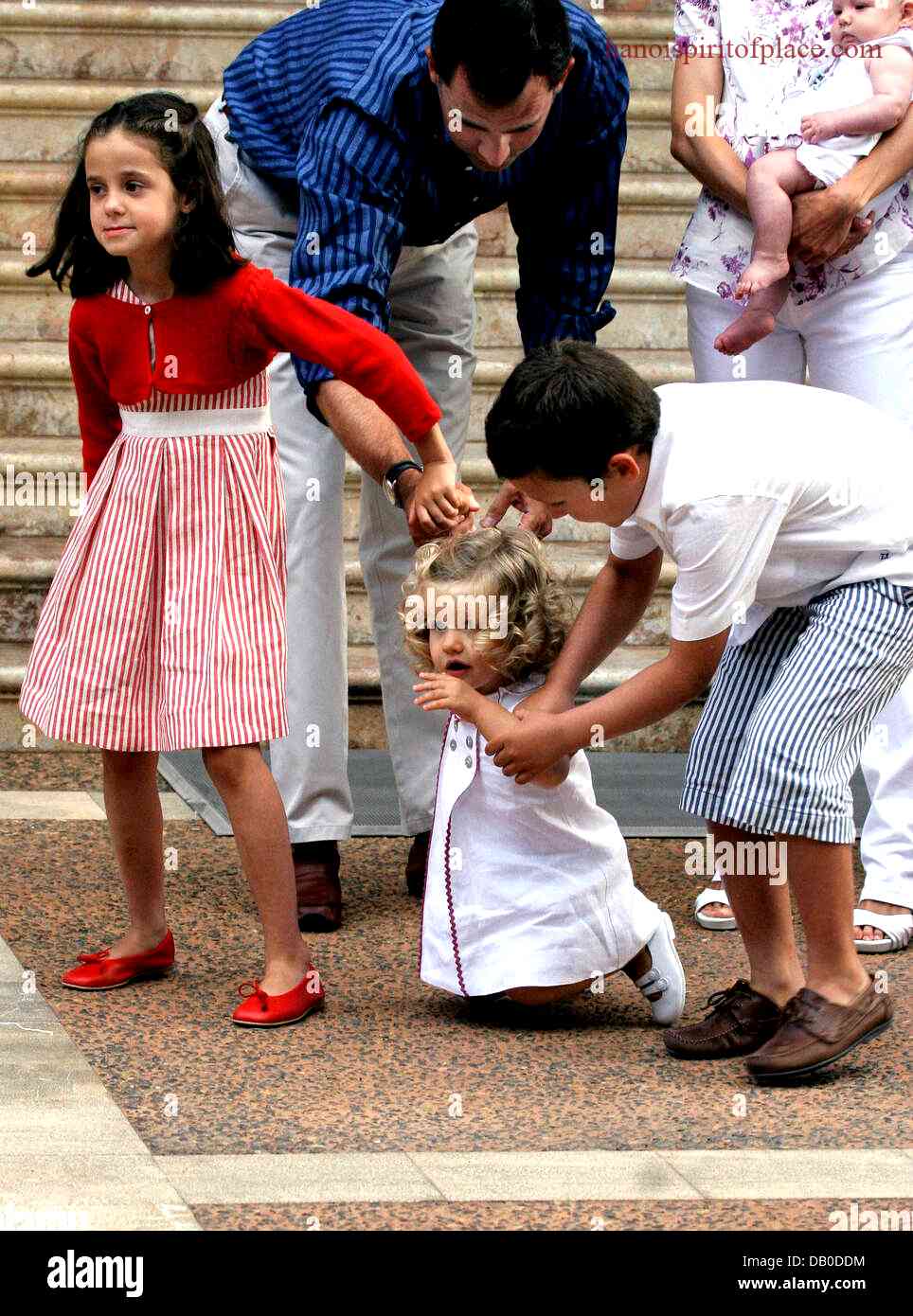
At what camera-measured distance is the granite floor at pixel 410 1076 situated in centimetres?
223

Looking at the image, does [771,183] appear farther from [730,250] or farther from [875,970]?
[875,970]

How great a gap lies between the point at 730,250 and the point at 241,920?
1.54 m

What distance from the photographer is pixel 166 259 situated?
294 cm

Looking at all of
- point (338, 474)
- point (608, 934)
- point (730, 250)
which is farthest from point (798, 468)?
point (338, 474)

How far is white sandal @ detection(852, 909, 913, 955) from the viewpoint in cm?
343

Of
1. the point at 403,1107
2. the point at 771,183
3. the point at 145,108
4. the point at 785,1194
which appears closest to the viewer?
the point at 785,1194

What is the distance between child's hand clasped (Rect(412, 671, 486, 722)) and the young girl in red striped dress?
24 centimetres

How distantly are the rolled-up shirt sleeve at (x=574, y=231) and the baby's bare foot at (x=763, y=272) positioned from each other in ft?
1.00

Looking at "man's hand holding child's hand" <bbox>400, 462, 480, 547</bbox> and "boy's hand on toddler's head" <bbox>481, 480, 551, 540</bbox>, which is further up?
"man's hand holding child's hand" <bbox>400, 462, 480, 547</bbox>

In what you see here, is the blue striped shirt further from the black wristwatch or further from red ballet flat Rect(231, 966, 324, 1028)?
red ballet flat Rect(231, 966, 324, 1028)

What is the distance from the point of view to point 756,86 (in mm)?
3592

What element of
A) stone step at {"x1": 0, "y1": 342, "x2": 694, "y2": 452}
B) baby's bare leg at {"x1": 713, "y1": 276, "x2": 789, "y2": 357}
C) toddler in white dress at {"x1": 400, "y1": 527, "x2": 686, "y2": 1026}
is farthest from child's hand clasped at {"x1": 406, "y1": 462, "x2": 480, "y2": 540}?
stone step at {"x1": 0, "y1": 342, "x2": 694, "y2": 452}

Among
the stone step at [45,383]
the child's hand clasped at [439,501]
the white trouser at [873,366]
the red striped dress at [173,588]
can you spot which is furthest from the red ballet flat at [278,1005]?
the stone step at [45,383]
